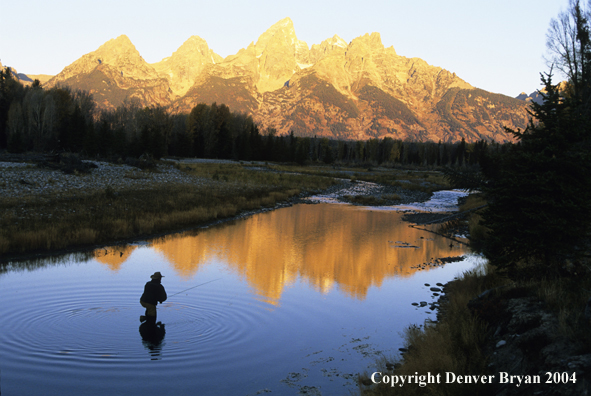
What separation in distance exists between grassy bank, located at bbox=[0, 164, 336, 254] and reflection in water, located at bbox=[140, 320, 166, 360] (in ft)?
33.7

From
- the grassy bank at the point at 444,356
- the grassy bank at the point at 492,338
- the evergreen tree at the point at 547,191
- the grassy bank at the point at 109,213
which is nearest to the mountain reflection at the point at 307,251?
the grassy bank at the point at 109,213

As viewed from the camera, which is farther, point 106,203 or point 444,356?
point 106,203

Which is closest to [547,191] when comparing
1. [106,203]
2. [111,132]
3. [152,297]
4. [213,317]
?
[213,317]

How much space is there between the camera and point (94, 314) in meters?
12.1

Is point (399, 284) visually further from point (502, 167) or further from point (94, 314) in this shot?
point (94, 314)

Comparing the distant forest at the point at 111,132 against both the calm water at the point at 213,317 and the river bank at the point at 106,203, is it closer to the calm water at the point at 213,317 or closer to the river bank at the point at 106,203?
the river bank at the point at 106,203

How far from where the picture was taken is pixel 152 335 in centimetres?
1071

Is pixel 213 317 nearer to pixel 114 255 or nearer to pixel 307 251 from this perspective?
pixel 114 255

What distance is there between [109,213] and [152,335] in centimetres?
1632

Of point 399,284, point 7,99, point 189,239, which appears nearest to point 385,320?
point 399,284

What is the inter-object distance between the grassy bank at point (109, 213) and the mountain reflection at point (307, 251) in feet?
5.85

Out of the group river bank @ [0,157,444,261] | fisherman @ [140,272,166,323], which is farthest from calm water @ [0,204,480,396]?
river bank @ [0,157,444,261]

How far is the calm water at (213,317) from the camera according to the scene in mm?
8773

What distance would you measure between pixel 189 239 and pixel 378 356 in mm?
15763
